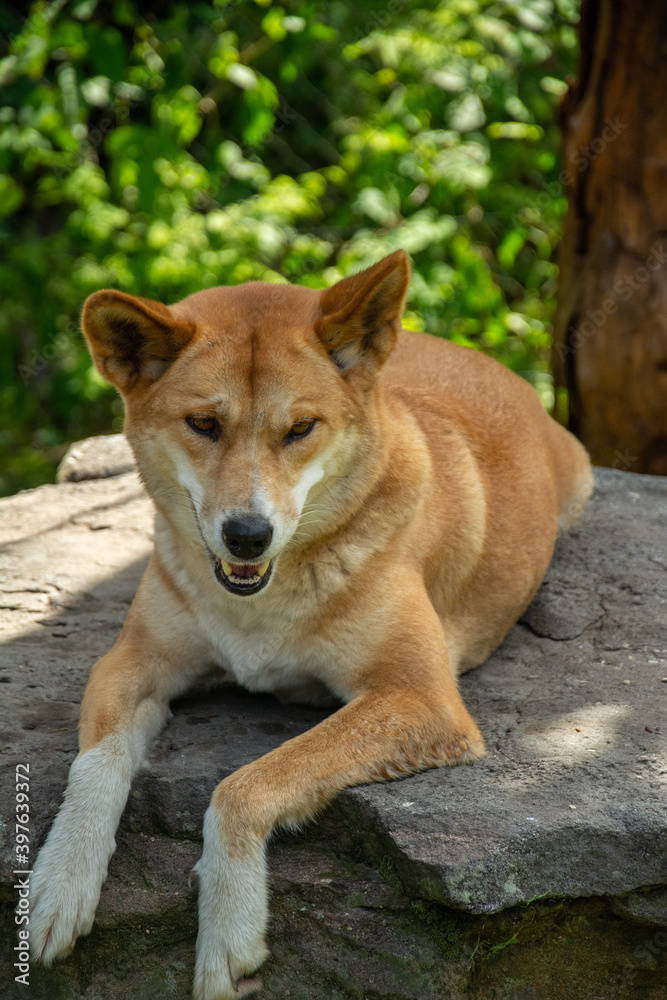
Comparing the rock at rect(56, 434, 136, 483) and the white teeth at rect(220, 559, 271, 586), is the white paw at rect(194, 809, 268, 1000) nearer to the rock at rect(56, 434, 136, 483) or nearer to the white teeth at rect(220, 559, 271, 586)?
the white teeth at rect(220, 559, 271, 586)

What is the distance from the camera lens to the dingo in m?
2.57

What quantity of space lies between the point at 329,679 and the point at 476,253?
15.0 feet

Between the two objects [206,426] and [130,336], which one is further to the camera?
[130,336]

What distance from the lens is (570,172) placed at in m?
5.88

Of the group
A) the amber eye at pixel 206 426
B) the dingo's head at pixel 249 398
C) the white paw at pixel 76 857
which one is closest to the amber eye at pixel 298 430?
the dingo's head at pixel 249 398

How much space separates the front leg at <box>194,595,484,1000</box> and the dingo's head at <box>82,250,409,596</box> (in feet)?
1.50

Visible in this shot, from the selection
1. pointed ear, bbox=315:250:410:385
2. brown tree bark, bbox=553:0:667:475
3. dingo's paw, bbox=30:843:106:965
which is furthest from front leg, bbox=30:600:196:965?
brown tree bark, bbox=553:0:667:475

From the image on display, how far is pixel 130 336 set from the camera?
9.89 ft

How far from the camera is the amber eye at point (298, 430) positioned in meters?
2.91

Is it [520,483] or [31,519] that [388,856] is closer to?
[520,483]

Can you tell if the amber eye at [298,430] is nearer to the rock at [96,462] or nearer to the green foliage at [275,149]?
the rock at [96,462]

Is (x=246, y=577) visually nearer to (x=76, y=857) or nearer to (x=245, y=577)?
(x=245, y=577)

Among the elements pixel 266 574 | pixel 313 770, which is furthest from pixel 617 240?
pixel 313 770

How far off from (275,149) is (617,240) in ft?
9.66
